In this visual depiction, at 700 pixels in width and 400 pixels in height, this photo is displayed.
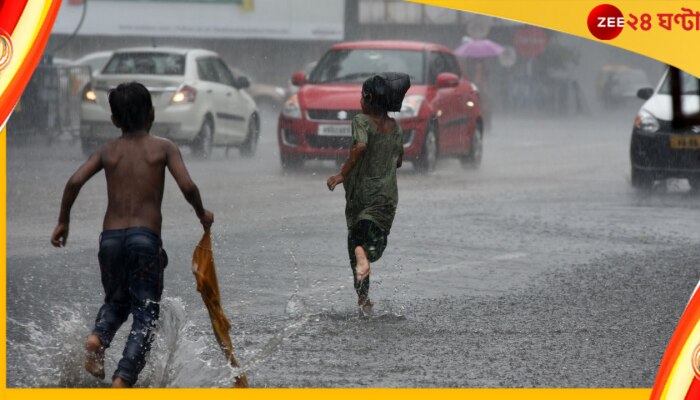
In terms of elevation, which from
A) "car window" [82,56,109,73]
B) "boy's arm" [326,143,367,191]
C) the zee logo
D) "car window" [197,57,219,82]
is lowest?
"car window" [82,56,109,73]

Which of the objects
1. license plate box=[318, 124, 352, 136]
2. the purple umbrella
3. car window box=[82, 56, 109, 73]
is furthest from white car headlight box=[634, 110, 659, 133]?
the purple umbrella

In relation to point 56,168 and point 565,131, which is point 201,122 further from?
point 565,131

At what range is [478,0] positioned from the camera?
6891mm

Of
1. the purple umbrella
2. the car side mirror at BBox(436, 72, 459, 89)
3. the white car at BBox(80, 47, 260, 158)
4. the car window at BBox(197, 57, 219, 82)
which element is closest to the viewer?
the car side mirror at BBox(436, 72, 459, 89)

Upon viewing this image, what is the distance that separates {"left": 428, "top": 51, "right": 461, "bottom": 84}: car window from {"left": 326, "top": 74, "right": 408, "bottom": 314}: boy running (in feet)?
35.4

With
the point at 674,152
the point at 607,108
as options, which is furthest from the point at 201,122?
the point at 607,108

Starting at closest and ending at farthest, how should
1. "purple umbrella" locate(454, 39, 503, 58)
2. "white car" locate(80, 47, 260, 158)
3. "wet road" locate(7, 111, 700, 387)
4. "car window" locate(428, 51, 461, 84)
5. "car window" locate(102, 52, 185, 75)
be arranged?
"wet road" locate(7, 111, 700, 387)
"car window" locate(428, 51, 461, 84)
"white car" locate(80, 47, 260, 158)
"car window" locate(102, 52, 185, 75)
"purple umbrella" locate(454, 39, 503, 58)

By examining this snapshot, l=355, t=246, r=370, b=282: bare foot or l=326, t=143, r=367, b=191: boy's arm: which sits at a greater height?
l=326, t=143, r=367, b=191: boy's arm

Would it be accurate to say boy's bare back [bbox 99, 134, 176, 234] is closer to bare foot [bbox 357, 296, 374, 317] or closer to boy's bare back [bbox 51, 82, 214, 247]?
boy's bare back [bbox 51, 82, 214, 247]

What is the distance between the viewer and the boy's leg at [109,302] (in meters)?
6.07

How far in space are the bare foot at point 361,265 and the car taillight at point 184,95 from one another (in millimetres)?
12140

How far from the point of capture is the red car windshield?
18.7 m

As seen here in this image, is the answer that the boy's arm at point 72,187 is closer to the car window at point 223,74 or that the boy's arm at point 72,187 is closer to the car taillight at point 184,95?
the car taillight at point 184,95
